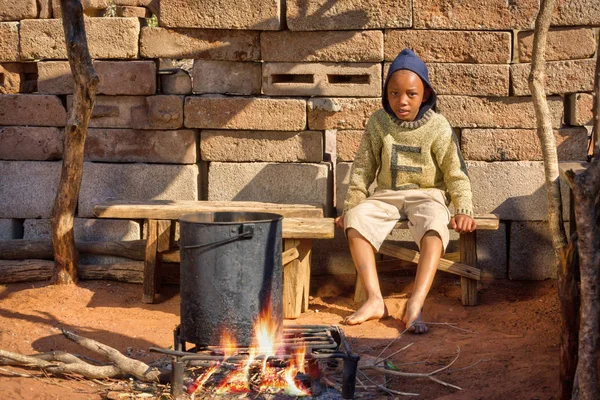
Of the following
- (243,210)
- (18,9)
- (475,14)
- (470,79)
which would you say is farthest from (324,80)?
(18,9)

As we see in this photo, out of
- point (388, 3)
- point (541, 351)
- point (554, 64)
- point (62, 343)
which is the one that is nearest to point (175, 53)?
point (388, 3)

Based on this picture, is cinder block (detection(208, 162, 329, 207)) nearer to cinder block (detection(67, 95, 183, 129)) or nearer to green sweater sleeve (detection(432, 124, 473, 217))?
cinder block (detection(67, 95, 183, 129))

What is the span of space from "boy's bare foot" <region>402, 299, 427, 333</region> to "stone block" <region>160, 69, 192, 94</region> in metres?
2.58

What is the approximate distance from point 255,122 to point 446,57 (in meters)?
1.58

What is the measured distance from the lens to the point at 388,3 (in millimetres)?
6211

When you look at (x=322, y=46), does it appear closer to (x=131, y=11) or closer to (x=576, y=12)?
(x=131, y=11)

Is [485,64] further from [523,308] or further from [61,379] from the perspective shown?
[61,379]

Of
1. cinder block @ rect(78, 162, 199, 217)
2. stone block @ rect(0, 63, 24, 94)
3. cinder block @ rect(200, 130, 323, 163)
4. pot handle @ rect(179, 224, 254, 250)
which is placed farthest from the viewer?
stone block @ rect(0, 63, 24, 94)

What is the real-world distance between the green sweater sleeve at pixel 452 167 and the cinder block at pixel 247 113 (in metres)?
1.19

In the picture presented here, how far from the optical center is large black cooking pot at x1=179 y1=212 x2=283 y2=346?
159 inches

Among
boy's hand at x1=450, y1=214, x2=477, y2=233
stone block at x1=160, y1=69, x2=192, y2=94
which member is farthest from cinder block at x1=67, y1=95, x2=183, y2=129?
boy's hand at x1=450, y1=214, x2=477, y2=233

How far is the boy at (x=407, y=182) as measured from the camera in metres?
5.52

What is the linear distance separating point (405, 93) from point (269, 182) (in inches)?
57.2

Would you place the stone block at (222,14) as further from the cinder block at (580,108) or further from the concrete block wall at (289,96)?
the cinder block at (580,108)
